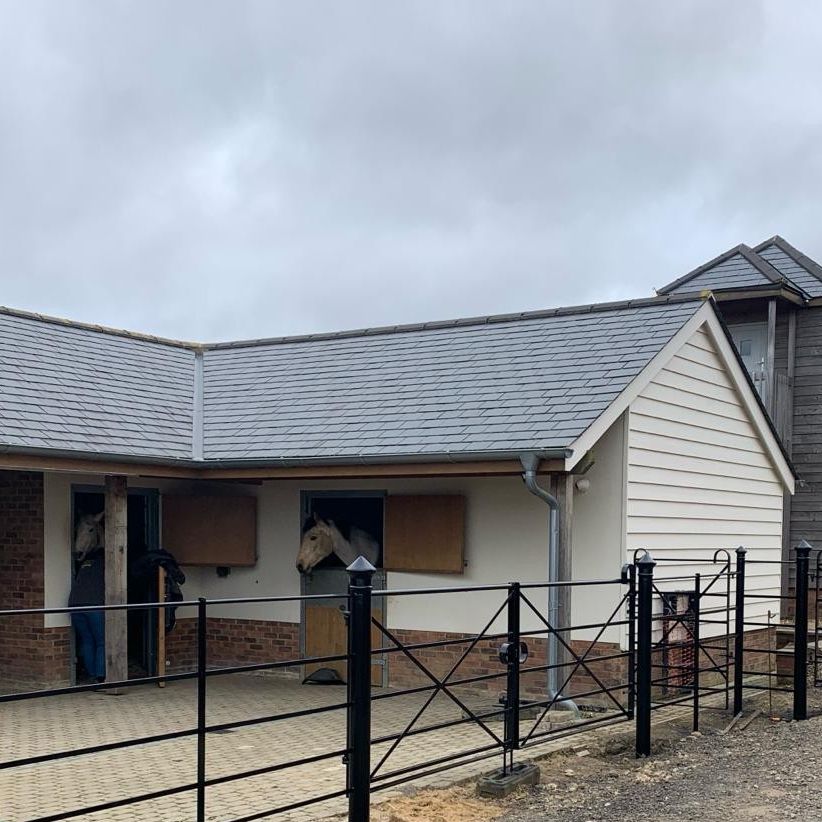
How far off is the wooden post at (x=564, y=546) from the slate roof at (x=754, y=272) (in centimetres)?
A: 892

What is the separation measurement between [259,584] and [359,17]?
7.21 meters

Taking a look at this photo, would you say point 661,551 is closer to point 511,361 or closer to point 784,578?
point 511,361

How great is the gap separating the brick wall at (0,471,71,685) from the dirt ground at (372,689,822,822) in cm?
595

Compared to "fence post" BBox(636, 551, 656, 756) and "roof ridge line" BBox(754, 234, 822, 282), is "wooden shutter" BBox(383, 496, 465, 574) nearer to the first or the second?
"fence post" BBox(636, 551, 656, 756)

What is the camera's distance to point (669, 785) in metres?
7.38

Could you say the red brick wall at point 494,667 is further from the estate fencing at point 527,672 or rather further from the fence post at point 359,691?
the fence post at point 359,691

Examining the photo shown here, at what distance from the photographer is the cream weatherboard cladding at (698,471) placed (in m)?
11.1

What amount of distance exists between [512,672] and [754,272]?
13562mm

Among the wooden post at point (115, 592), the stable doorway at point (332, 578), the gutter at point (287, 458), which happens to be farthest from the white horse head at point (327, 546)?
the wooden post at point (115, 592)

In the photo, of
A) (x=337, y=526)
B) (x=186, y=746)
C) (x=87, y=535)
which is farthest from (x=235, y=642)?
(x=186, y=746)

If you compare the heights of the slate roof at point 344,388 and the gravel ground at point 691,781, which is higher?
the slate roof at point 344,388

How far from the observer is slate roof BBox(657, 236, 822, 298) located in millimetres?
18498

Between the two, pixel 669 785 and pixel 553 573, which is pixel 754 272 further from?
pixel 669 785

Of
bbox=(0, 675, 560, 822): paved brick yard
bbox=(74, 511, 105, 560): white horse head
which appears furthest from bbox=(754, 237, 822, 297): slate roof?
bbox=(74, 511, 105, 560): white horse head
